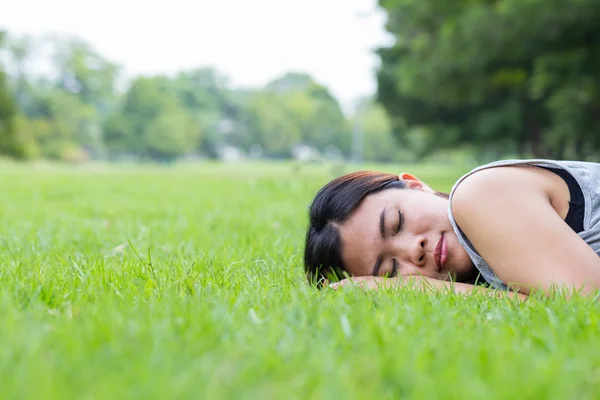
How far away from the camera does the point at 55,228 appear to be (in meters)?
4.28

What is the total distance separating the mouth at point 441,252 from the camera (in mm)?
2338

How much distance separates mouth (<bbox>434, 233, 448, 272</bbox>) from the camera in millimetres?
2338

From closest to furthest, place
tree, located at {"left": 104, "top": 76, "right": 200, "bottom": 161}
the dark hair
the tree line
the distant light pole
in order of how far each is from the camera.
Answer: the dark hair
the tree line
tree, located at {"left": 104, "top": 76, "right": 200, "bottom": 161}
the distant light pole

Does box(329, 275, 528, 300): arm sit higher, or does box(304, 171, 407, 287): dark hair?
box(304, 171, 407, 287): dark hair

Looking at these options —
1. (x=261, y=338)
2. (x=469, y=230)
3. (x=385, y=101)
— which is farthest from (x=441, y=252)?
(x=385, y=101)

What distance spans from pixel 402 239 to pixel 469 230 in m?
0.27

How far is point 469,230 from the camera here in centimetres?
215

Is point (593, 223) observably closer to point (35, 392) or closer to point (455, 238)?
point (455, 238)

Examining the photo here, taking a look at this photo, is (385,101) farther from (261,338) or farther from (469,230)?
(261,338)

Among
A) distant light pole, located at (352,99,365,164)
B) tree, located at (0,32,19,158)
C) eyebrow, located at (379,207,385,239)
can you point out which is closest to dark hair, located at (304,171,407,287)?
eyebrow, located at (379,207,385,239)

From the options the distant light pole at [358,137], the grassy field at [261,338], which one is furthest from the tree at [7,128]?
the distant light pole at [358,137]

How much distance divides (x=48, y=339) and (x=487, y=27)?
1182 centimetres

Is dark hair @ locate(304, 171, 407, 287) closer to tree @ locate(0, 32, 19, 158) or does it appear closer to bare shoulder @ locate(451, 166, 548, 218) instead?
bare shoulder @ locate(451, 166, 548, 218)

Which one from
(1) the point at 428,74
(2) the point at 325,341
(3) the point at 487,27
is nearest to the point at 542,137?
(1) the point at 428,74
